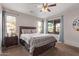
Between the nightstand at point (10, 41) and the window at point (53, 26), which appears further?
the nightstand at point (10, 41)

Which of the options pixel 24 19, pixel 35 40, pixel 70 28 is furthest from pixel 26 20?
pixel 70 28

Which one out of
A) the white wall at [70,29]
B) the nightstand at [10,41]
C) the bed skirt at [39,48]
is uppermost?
the white wall at [70,29]

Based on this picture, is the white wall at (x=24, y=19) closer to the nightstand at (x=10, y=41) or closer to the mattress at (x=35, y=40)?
the mattress at (x=35, y=40)

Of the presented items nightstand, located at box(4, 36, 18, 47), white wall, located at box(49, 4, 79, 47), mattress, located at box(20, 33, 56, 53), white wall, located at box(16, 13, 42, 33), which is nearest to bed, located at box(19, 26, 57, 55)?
mattress, located at box(20, 33, 56, 53)

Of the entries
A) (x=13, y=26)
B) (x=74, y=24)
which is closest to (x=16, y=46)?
(x=13, y=26)

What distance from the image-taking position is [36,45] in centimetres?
307

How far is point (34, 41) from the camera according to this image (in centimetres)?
307

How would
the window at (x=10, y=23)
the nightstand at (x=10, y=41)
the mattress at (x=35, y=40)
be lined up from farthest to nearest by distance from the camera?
the nightstand at (x=10, y=41), the window at (x=10, y=23), the mattress at (x=35, y=40)

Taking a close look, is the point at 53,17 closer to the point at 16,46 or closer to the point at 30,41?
the point at 30,41

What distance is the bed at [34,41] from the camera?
10.0ft

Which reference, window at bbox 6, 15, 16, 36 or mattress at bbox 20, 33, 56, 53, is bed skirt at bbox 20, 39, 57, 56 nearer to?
mattress at bbox 20, 33, 56, 53

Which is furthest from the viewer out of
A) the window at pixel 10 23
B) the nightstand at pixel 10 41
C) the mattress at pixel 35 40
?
the nightstand at pixel 10 41

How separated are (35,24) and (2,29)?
50.0 inches

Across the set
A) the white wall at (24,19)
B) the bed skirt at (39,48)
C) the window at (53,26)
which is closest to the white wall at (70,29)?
the window at (53,26)
